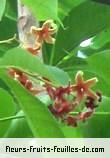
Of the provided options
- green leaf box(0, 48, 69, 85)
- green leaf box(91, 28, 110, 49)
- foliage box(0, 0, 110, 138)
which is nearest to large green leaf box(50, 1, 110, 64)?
foliage box(0, 0, 110, 138)

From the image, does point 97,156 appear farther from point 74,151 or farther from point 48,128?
point 48,128

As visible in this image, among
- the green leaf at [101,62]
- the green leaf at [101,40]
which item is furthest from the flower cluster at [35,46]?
the green leaf at [101,40]

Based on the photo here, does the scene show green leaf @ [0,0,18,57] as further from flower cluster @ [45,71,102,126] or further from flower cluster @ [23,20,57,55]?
flower cluster @ [45,71,102,126]

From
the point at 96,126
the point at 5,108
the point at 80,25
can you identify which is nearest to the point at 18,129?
the point at 5,108

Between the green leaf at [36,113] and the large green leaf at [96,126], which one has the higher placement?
the green leaf at [36,113]

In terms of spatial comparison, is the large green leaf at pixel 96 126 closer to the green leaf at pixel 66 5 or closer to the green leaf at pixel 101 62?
the green leaf at pixel 101 62

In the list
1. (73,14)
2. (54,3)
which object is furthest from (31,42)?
(73,14)
